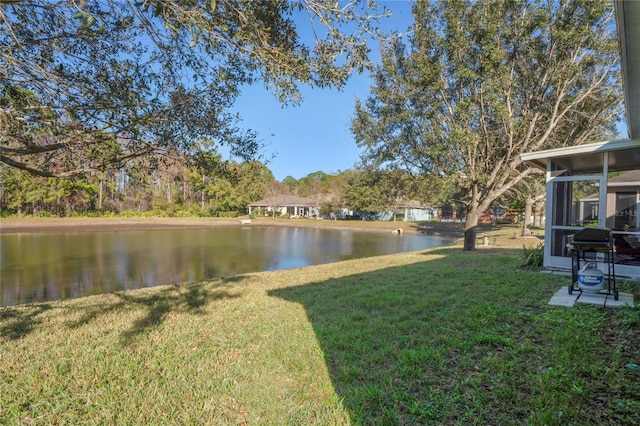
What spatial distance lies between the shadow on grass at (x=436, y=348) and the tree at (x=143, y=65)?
8.60 feet

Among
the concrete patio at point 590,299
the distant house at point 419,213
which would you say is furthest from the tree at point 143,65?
the distant house at point 419,213

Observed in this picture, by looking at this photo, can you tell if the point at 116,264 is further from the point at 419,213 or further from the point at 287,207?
the point at 419,213

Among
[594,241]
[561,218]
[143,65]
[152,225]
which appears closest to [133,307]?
[143,65]

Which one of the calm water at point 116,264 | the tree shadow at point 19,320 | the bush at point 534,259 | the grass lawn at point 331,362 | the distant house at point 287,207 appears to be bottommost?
the calm water at point 116,264

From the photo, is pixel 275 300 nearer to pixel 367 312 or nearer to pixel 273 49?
pixel 367 312

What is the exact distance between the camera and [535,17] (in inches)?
333

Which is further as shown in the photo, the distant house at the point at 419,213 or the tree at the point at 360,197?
the distant house at the point at 419,213

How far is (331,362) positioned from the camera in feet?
9.28

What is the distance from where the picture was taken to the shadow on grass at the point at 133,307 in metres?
3.94

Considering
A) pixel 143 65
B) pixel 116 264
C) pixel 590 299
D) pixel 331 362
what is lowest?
pixel 116 264

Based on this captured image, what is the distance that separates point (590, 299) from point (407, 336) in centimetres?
272

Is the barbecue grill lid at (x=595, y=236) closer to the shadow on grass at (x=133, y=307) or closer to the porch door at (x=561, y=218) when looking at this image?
the porch door at (x=561, y=218)

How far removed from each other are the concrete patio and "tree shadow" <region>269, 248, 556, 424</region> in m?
0.18

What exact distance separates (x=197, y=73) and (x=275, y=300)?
3.36m
